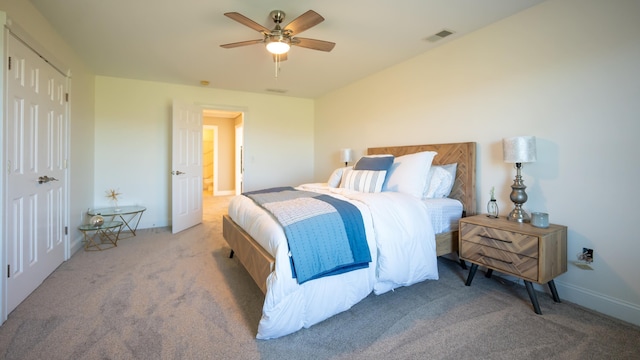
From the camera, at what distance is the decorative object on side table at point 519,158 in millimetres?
2258

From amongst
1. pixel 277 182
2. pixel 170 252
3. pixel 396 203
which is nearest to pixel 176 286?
pixel 170 252

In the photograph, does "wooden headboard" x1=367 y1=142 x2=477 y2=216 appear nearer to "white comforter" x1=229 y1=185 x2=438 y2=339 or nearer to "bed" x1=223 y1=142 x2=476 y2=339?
"bed" x1=223 y1=142 x2=476 y2=339

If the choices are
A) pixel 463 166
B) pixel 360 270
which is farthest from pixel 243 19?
pixel 463 166

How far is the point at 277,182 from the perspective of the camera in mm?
5691

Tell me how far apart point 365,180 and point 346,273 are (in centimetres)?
127

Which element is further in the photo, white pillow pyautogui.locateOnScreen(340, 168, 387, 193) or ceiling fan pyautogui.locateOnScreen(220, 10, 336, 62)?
white pillow pyautogui.locateOnScreen(340, 168, 387, 193)

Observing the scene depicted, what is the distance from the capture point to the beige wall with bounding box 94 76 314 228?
14.3 ft

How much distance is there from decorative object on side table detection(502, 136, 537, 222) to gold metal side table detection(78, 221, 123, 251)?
442 centimetres

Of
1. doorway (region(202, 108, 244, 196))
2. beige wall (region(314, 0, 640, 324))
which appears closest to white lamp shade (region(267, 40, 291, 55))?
beige wall (region(314, 0, 640, 324))

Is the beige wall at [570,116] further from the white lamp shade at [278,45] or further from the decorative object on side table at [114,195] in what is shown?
the decorative object on side table at [114,195]

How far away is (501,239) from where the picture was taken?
7.19 feet

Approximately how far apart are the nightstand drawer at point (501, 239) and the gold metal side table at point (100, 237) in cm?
406

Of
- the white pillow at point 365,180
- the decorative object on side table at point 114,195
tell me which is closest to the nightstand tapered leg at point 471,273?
the white pillow at point 365,180

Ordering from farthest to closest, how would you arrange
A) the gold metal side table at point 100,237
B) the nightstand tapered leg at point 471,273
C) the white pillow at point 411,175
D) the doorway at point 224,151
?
the doorway at point 224,151 → the gold metal side table at point 100,237 → the white pillow at point 411,175 → the nightstand tapered leg at point 471,273
